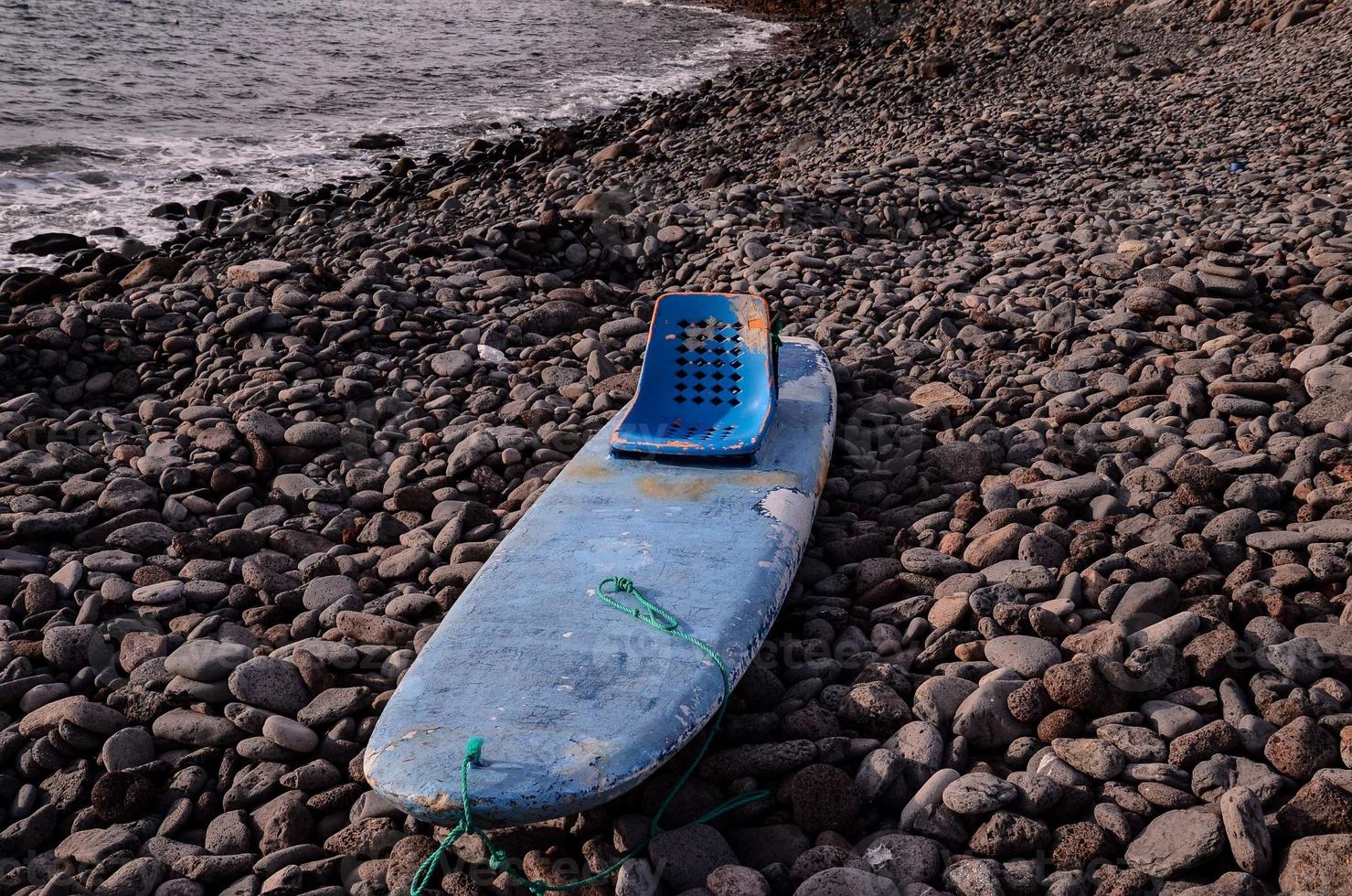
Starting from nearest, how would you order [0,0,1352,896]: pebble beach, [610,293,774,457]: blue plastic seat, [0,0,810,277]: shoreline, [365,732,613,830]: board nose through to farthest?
[365,732,613,830]: board nose, [0,0,1352,896]: pebble beach, [610,293,774,457]: blue plastic seat, [0,0,810,277]: shoreline

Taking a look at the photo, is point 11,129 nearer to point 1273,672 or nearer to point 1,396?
point 1,396

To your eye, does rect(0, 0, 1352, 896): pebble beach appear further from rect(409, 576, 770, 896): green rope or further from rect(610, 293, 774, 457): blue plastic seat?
rect(610, 293, 774, 457): blue plastic seat

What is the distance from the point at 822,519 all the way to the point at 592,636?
1664mm

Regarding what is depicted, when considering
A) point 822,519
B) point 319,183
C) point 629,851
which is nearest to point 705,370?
point 822,519

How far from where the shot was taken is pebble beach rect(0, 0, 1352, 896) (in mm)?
2877

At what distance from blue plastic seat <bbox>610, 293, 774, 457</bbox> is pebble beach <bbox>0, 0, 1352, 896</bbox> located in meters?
0.57

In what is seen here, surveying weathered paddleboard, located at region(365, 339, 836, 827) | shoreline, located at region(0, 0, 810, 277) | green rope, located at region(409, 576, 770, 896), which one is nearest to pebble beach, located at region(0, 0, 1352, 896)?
green rope, located at region(409, 576, 770, 896)

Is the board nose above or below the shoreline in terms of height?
above

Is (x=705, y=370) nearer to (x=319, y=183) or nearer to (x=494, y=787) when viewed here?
(x=494, y=787)

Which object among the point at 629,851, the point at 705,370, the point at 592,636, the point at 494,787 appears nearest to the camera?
the point at 494,787

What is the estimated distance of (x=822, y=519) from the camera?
4699 millimetres

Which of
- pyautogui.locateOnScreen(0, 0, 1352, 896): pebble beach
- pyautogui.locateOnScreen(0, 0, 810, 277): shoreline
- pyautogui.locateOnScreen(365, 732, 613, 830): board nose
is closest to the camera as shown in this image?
pyautogui.locateOnScreen(365, 732, 613, 830): board nose

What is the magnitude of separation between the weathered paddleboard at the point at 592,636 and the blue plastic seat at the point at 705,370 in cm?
32

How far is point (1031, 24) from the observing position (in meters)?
18.3
